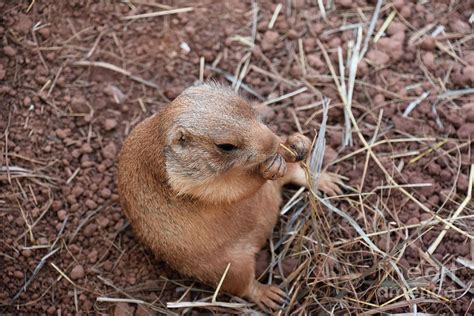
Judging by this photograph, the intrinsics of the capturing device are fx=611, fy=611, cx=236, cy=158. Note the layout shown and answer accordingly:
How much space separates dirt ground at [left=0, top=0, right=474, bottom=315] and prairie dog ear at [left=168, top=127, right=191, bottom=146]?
1.19 metres

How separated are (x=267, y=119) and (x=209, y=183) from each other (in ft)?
3.76

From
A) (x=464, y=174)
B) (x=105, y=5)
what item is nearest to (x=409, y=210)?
(x=464, y=174)

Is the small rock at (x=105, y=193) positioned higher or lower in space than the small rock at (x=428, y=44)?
lower

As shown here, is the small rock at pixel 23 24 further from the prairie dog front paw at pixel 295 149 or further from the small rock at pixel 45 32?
the prairie dog front paw at pixel 295 149

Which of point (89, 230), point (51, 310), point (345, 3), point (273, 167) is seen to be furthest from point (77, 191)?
point (345, 3)

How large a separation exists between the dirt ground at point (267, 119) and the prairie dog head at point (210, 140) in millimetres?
928

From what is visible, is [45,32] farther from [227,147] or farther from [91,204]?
[227,147]

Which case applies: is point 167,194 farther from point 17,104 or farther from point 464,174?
point 464,174

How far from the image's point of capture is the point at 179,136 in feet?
11.6

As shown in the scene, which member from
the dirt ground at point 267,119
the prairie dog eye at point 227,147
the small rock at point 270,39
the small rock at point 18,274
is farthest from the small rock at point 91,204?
the small rock at point 270,39

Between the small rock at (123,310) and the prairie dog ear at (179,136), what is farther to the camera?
the small rock at (123,310)

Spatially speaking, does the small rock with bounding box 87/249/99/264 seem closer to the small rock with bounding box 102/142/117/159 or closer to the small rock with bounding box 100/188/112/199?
the small rock with bounding box 100/188/112/199

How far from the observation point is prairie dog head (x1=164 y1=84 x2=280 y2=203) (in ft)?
11.3

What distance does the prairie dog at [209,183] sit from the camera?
3.51 m
